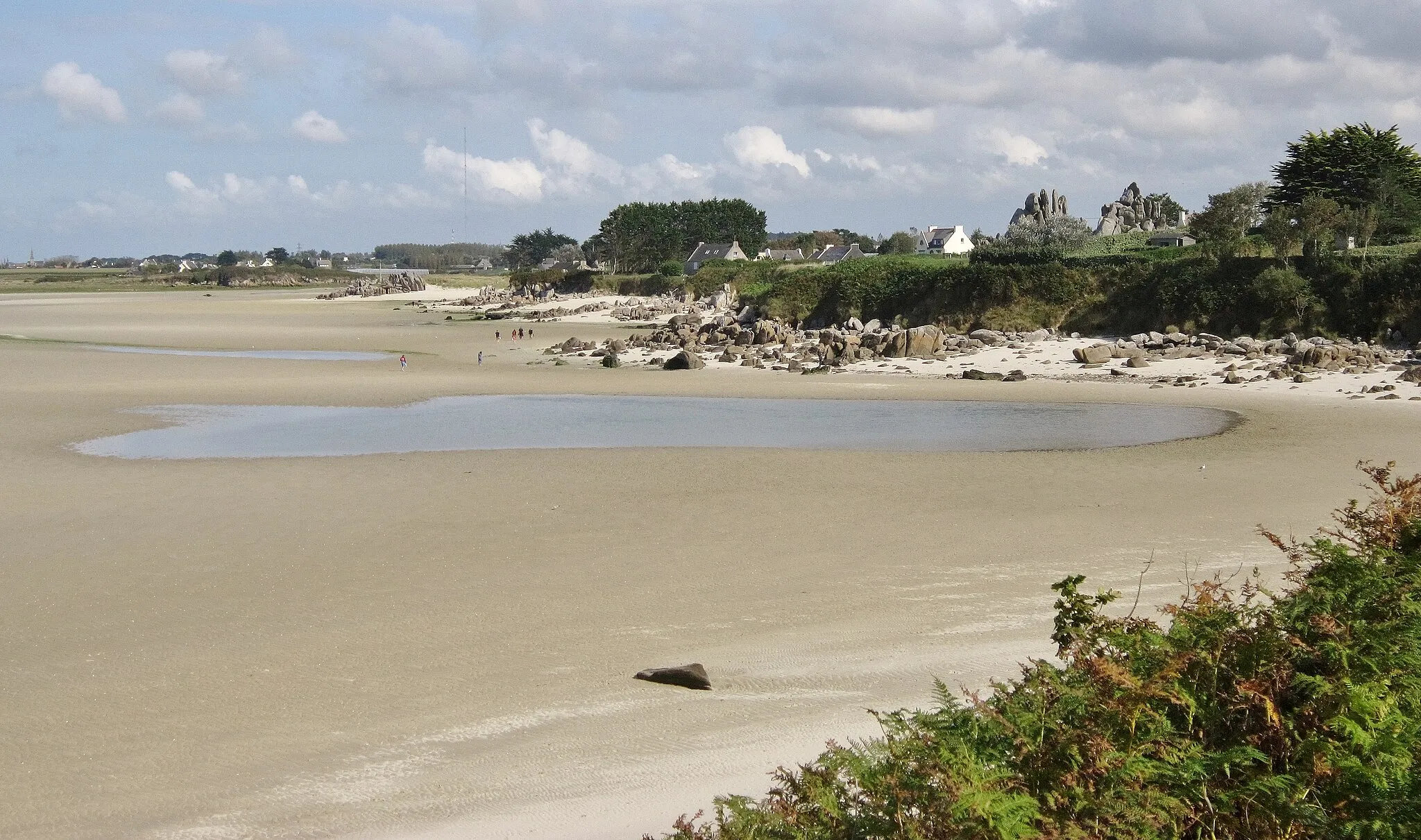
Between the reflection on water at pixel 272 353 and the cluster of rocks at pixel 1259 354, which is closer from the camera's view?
the cluster of rocks at pixel 1259 354

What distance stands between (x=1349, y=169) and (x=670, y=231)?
8336cm

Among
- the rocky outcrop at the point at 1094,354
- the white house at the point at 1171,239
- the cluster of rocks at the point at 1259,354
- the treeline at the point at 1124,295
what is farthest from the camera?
the white house at the point at 1171,239

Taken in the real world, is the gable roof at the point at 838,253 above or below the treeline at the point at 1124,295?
above

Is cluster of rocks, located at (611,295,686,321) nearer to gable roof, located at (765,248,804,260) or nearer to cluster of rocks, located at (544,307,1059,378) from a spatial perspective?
cluster of rocks, located at (544,307,1059,378)

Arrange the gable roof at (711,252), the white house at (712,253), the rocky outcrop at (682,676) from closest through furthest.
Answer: the rocky outcrop at (682,676), the white house at (712,253), the gable roof at (711,252)

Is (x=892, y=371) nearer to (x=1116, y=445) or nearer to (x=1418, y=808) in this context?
(x=1116, y=445)

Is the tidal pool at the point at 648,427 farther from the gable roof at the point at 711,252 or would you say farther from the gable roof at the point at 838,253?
the gable roof at the point at 711,252

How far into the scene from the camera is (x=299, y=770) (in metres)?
7.12

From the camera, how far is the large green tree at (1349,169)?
161 ft

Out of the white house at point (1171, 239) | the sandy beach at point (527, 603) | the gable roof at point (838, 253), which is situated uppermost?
the gable roof at point (838, 253)

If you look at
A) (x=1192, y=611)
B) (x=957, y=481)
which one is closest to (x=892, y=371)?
(x=957, y=481)

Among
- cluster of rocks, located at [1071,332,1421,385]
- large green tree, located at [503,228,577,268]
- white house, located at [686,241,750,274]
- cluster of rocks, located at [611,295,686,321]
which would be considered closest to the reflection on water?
cluster of rocks, located at [1071,332,1421,385]

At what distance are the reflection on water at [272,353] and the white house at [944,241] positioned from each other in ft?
221

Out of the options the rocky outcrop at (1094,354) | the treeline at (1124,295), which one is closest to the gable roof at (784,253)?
the treeline at (1124,295)
